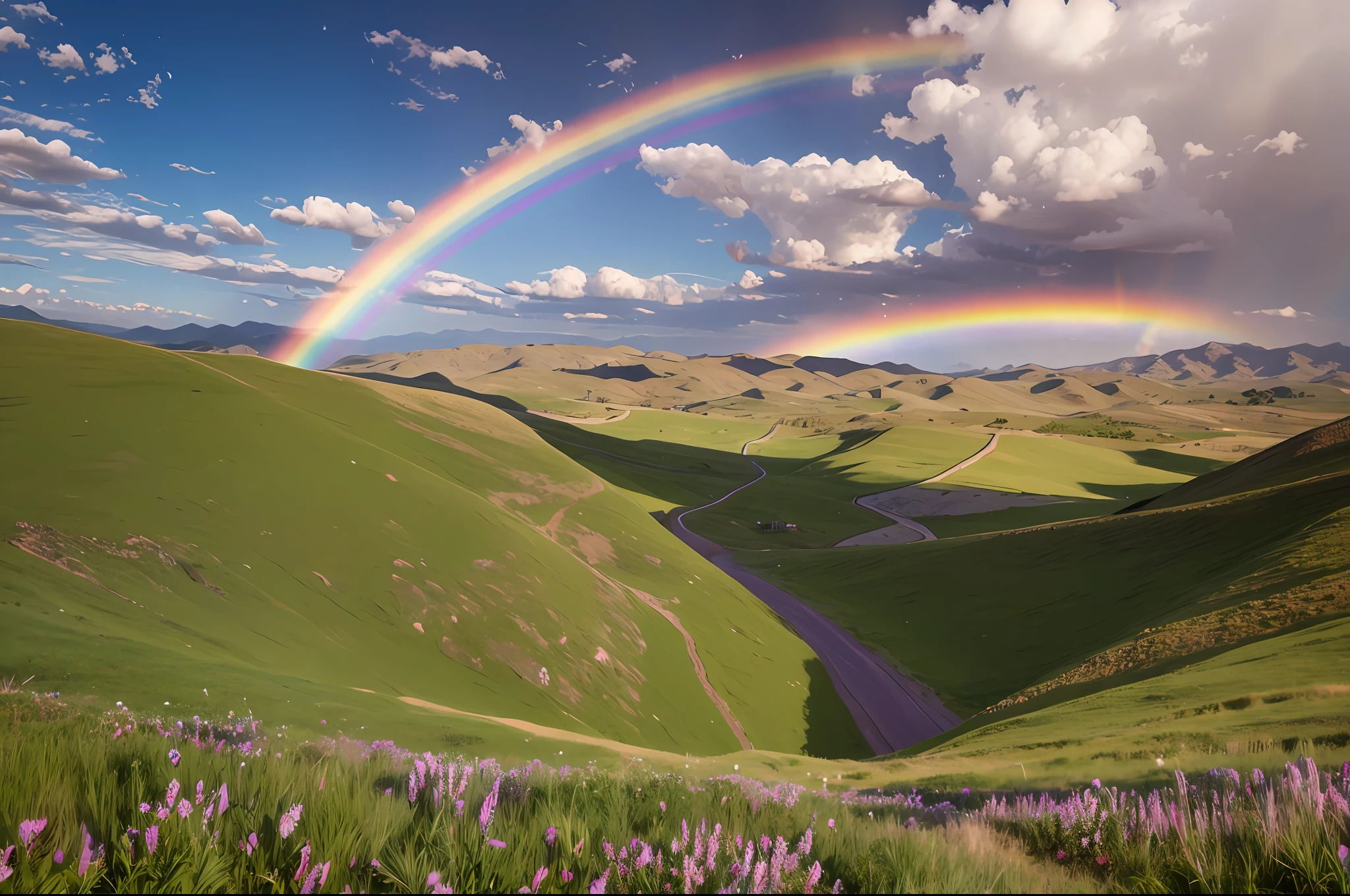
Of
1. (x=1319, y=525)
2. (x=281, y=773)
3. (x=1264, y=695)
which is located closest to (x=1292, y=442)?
(x=1319, y=525)

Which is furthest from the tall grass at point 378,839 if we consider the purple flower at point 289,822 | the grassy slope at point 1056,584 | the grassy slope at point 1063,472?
the grassy slope at point 1063,472

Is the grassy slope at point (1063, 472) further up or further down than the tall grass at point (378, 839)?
further up

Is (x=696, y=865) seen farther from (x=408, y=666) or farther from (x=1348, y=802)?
(x=408, y=666)

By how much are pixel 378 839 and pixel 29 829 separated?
135cm

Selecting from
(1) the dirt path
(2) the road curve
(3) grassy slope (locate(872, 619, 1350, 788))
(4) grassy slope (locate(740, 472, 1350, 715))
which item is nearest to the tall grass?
(3) grassy slope (locate(872, 619, 1350, 788))

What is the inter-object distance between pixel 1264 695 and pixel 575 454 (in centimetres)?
13478

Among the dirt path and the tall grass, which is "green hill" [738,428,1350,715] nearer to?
the dirt path

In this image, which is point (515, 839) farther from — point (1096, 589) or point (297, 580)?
point (1096, 589)

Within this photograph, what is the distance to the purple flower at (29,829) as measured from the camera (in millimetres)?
2584

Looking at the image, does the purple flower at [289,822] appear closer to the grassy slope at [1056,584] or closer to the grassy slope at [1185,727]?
the grassy slope at [1185,727]

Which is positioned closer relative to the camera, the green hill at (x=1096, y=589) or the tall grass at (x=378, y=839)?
the tall grass at (x=378, y=839)

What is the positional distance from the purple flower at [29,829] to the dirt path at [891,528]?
3696 inches

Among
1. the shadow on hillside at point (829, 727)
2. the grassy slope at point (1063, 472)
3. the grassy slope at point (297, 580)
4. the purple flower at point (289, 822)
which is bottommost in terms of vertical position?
the shadow on hillside at point (829, 727)

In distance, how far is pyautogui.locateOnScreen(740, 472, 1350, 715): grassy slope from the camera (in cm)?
3544
